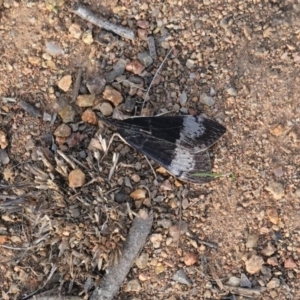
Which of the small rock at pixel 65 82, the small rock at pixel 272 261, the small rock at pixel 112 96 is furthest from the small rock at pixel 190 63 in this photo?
the small rock at pixel 272 261

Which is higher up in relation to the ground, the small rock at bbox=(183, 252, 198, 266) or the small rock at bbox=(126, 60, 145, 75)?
the small rock at bbox=(126, 60, 145, 75)

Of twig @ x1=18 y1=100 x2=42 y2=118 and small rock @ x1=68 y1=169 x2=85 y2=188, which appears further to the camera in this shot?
twig @ x1=18 y1=100 x2=42 y2=118

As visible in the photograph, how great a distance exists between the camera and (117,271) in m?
2.66

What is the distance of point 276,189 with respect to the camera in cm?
267

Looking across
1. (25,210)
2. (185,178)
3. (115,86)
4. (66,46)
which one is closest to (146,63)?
(115,86)

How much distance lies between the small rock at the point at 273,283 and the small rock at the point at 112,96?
1261 millimetres

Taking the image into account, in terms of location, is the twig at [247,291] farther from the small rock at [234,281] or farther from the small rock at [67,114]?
the small rock at [67,114]

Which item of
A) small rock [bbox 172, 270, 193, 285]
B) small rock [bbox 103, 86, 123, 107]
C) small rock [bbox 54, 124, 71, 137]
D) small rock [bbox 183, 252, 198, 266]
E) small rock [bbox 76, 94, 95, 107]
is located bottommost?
small rock [bbox 172, 270, 193, 285]

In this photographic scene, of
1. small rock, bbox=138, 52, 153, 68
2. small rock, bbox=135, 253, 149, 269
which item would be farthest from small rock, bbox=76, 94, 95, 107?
small rock, bbox=135, 253, 149, 269

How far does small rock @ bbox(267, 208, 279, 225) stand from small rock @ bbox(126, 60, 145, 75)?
3.40ft

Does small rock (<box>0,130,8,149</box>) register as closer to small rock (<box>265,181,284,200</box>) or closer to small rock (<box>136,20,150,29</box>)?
small rock (<box>136,20,150,29</box>)

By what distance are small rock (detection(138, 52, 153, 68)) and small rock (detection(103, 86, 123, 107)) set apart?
0.23m

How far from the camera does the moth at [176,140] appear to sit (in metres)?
2.64

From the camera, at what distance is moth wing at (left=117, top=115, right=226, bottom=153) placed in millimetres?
2668
